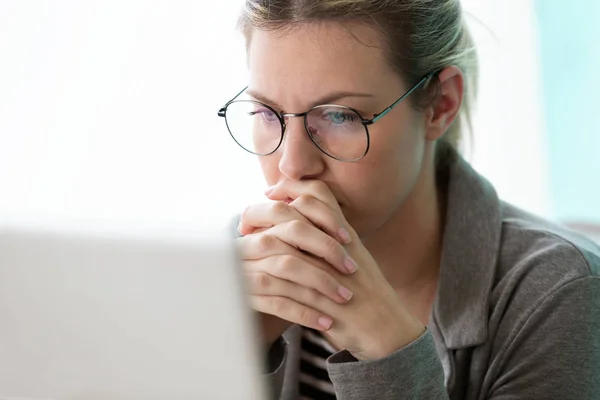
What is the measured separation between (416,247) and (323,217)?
1.15 feet

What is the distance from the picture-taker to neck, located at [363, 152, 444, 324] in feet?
4.28

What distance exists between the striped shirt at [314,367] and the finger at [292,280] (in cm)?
36

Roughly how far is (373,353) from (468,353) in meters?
0.29

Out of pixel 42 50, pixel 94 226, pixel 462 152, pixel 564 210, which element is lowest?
pixel 564 210

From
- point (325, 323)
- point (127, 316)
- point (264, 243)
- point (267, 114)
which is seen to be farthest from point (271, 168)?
point (127, 316)

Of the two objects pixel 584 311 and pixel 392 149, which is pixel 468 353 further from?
pixel 392 149

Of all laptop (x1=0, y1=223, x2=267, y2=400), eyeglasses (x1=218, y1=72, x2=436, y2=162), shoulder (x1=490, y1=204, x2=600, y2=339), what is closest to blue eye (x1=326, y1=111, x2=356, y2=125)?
eyeglasses (x1=218, y1=72, x2=436, y2=162)

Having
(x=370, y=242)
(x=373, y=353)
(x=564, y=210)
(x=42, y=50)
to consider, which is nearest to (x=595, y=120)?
(x=564, y=210)

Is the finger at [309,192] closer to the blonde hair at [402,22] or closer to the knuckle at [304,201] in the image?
the knuckle at [304,201]

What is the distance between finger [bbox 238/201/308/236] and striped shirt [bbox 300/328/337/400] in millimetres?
347

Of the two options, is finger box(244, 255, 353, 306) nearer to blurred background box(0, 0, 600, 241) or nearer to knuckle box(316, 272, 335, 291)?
knuckle box(316, 272, 335, 291)

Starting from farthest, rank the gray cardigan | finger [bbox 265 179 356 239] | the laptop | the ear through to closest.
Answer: the ear < finger [bbox 265 179 356 239] < the gray cardigan < the laptop

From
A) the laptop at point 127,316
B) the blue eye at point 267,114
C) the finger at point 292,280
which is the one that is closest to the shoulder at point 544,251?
the finger at point 292,280

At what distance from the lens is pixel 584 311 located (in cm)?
107
